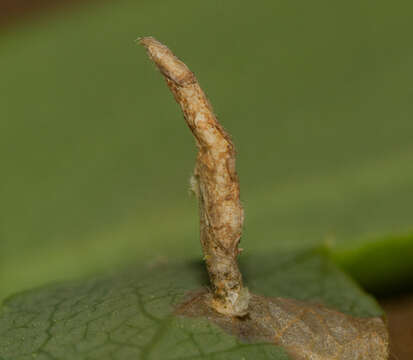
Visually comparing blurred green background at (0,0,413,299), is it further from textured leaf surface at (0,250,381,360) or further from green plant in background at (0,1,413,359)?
textured leaf surface at (0,250,381,360)

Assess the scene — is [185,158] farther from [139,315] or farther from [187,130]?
[139,315]

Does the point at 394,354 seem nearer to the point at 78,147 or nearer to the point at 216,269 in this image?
the point at 216,269

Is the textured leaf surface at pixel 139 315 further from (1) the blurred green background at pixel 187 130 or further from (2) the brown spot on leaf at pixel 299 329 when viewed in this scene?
(1) the blurred green background at pixel 187 130

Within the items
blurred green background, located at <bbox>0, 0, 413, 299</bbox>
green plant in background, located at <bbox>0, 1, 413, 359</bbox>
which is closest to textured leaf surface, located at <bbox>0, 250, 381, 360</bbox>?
green plant in background, located at <bbox>0, 1, 413, 359</bbox>

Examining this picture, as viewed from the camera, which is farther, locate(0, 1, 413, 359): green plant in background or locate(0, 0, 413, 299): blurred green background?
locate(0, 0, 413, 299): blurred green background

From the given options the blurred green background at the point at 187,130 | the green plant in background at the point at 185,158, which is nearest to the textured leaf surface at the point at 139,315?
the green plant in background at the point at 185,158

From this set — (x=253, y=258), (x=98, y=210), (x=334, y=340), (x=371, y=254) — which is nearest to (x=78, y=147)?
(x=98, y=210)

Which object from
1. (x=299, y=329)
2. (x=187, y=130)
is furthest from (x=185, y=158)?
(x=299, y=329)
